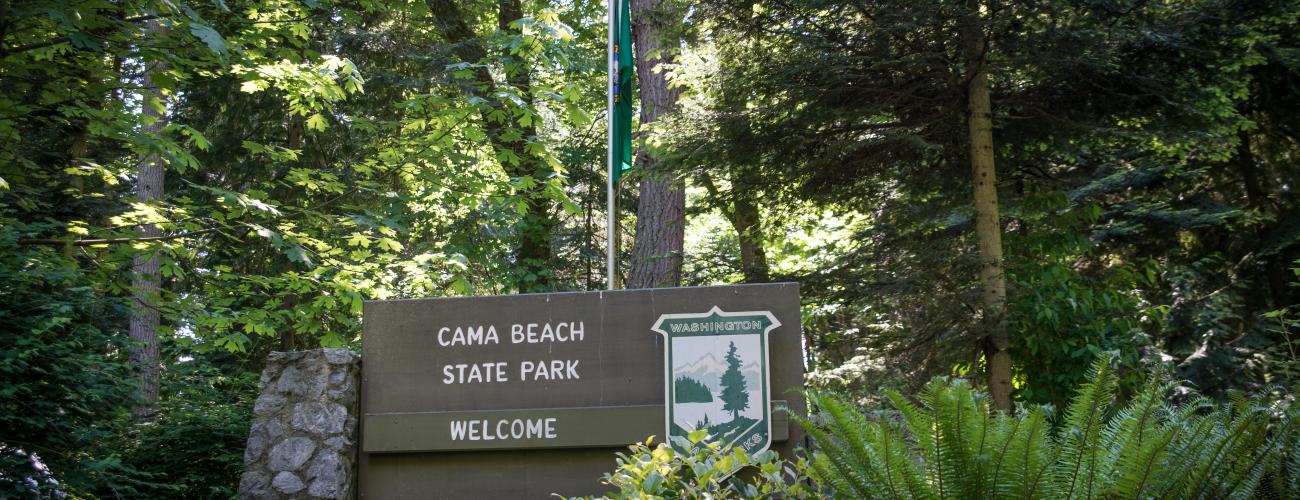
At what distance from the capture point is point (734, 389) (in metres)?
5.89

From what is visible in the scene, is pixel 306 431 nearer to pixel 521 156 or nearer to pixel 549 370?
pixel 549 370

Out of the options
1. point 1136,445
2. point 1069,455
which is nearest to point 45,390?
point 1069,455

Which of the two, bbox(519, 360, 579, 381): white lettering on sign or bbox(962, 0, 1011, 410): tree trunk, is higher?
bbox(962, 0, 1011, 410): tree trunk

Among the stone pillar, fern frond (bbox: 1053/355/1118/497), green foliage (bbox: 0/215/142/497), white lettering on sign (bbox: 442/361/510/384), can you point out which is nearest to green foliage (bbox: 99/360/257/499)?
green foliage (bbox: 0/215/142/497)

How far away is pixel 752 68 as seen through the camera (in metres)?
8.25

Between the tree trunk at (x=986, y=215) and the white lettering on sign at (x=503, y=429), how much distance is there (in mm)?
3794

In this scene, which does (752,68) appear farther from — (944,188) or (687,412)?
(687,412)

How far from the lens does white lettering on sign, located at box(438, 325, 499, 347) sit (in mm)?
6273

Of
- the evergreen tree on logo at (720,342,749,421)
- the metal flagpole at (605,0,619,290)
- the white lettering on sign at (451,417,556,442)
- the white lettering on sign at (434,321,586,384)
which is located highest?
the metal flagpole at (605,0,619,290)

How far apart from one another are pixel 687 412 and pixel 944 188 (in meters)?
4.27

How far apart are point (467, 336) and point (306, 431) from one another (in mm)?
1220

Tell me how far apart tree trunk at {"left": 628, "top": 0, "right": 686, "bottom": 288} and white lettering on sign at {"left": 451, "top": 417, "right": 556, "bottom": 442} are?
403cm

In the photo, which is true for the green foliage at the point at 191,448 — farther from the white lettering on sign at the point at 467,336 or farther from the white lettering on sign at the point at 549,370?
the white lettering on sign at the point at 549,370

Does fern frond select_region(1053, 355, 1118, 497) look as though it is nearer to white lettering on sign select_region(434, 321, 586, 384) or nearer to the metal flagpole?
white lettering on sign select_region(434, 321, 586, 384)
